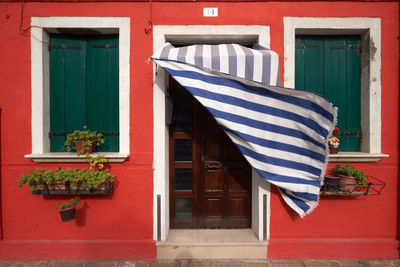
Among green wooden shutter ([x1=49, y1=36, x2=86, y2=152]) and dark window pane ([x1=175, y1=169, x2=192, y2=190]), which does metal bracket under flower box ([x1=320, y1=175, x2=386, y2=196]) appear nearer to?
dark window pane ([x1=175, y1=169, x2=192, y2=190])

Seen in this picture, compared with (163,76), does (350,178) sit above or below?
below

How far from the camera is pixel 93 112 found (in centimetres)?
345

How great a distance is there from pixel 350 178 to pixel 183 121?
2.58 meters

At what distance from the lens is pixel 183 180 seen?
3674 millimetres

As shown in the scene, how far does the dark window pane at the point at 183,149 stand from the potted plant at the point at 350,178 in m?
2.26

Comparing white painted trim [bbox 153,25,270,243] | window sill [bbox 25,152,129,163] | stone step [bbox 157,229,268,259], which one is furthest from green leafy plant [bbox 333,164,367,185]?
window sill [bbox 25,152,129,163]

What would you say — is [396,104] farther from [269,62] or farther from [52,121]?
[52,121]

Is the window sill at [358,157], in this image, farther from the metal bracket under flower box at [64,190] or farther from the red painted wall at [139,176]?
the metal bracket under flower box at [64,190]

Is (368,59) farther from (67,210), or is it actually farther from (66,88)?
(67,210)

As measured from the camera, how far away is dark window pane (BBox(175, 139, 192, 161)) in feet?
12.0

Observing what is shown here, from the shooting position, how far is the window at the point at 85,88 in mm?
3416

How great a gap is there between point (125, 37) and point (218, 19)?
1386 millimetres

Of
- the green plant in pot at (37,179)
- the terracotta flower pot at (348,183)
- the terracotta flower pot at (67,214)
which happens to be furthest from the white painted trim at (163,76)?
the green plant in pot at (37,179)

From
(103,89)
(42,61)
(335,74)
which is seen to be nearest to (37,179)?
(103,89)
